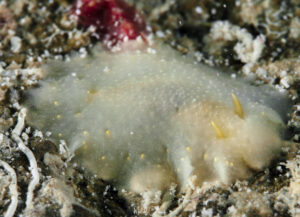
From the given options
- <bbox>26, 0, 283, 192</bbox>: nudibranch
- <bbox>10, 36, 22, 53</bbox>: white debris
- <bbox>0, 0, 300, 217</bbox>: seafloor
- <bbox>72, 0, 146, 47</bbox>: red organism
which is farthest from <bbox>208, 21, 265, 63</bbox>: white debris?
<bbox>10, 36, 22, 53</bbox>: white debris

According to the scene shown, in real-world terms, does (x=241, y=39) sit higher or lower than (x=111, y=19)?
lower

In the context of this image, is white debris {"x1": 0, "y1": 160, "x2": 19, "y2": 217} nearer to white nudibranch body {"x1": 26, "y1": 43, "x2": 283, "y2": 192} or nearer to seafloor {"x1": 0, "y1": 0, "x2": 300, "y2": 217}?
seafloor {"x1": 0, "y1": 0, "x2": 300, "y2": 217}

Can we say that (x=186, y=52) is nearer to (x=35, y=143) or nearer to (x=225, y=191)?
(x=225, y=191)

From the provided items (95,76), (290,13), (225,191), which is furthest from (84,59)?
(290,13)

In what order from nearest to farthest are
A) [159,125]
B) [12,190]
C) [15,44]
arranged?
1. [12,190]
2. [159,125]
3. [15,44]

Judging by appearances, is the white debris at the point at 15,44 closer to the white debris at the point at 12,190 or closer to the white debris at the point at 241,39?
the white debris at the point at 12,190

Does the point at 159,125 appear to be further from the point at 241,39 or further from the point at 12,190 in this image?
the point at 241,39

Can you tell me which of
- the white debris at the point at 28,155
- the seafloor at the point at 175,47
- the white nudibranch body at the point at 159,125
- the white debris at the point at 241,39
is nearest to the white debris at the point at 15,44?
the seafloor at the point at 175,47

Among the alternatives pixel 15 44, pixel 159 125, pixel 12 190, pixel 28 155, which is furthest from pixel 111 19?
pixel 12 190
